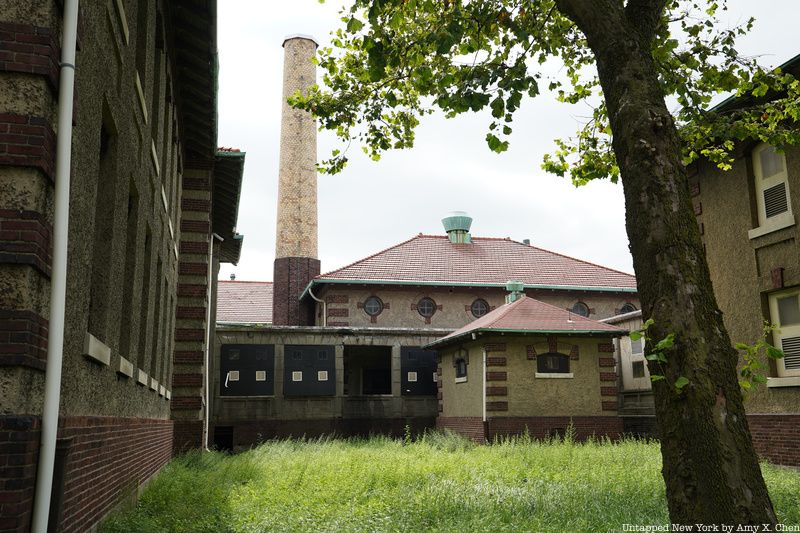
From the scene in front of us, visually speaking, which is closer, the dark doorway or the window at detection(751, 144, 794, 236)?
the window at detection(751, 144, 794, 236)

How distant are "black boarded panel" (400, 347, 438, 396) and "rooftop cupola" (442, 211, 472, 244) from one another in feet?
38.8

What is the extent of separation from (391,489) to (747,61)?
806 cm

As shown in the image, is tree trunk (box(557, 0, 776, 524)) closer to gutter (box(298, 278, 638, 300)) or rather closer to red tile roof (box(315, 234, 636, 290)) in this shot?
gutter (box(298, 278, 638, 300))

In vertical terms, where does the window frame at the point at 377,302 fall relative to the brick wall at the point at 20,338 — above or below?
above

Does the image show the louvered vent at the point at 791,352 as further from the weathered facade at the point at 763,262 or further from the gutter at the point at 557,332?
the gutter at the point at 557,332

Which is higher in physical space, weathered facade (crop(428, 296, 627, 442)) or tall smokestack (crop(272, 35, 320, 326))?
tall smokestack (crop(272, 35, 320, 326))

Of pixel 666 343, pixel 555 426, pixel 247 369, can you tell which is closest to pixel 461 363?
pixel 555 426

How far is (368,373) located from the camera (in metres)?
36.8

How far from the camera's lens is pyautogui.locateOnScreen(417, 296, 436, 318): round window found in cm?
3531

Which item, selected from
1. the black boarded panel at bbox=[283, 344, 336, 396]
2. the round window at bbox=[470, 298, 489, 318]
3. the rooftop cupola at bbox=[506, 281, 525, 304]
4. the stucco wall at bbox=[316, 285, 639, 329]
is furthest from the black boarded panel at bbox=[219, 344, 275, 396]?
the round window at bbox=[470, 298, 489, 318]

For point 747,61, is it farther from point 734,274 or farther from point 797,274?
point 734,274

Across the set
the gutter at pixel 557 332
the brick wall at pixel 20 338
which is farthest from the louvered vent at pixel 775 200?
the brick wall at pixel 20 338

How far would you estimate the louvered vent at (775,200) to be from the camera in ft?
48.7

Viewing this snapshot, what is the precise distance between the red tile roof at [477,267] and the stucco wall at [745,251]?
62.9 feet
